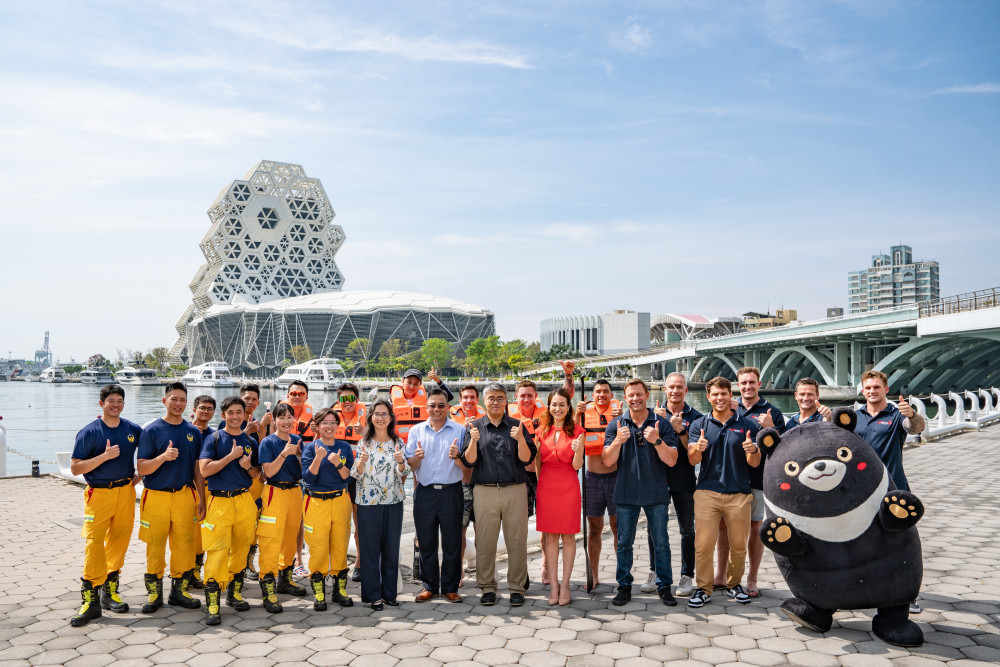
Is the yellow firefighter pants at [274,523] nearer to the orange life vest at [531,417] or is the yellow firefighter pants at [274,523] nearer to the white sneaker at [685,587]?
the orange life vest at [531,417]

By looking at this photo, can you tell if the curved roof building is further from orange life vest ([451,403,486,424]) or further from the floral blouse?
the floral blouse

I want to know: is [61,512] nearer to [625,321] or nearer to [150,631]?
[150,631]

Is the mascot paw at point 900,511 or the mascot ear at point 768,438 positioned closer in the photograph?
the mascot paw at point 900,511

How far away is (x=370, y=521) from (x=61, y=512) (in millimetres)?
6060

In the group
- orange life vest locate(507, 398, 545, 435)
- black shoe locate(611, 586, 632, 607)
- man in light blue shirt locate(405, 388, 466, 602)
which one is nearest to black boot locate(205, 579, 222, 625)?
man in light blue shirt locate(405, 388, 466, 602)

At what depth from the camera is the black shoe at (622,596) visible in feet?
16.6

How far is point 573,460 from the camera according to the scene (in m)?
5.28

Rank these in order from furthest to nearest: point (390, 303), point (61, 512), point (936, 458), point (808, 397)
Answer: point (390, 303), point (936, 458), point (61, 512), point (808, 397)

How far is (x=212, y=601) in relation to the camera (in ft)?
15.6

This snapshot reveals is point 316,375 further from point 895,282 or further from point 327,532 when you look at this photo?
point 895,282

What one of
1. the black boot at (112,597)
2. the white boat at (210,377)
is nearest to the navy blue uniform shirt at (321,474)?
the black boot at (112,597)

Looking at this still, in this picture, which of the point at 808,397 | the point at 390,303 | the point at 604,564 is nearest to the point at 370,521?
the point at 604,564

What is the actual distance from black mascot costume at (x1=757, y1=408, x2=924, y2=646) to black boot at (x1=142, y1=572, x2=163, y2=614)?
441 cm

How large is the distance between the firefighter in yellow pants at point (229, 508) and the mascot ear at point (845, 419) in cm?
437
